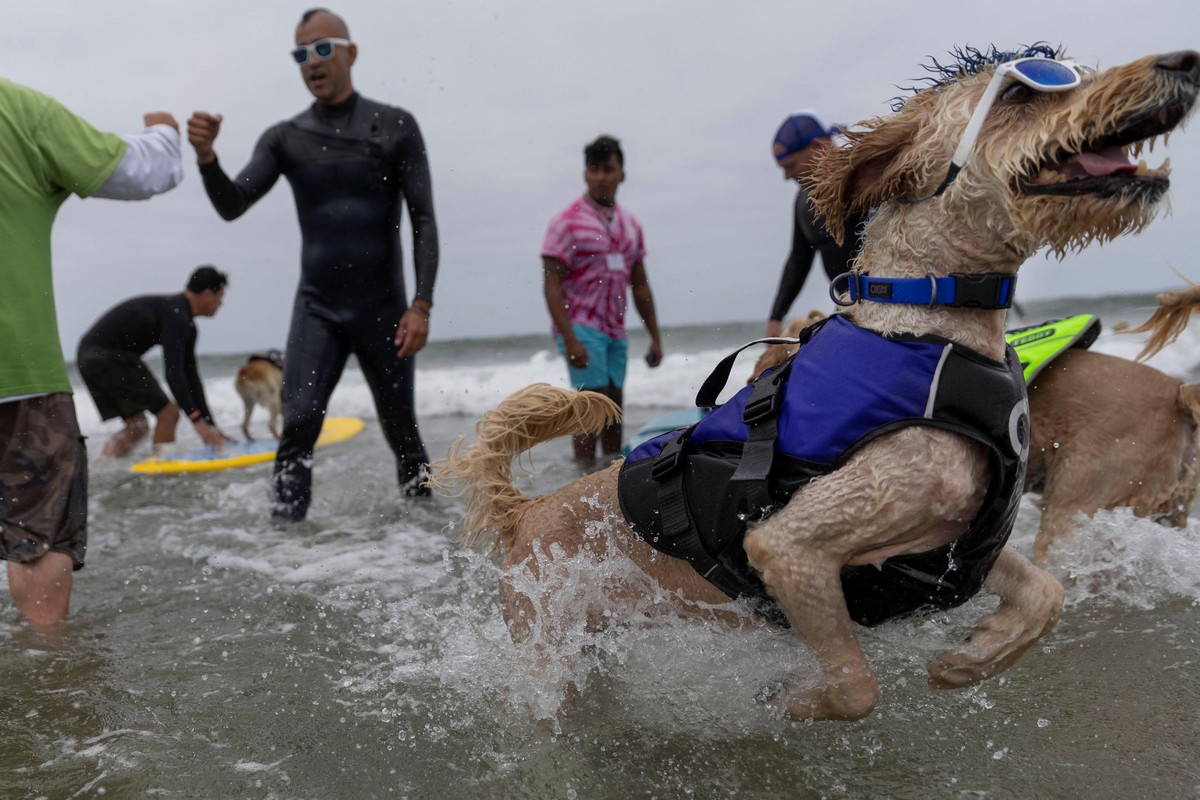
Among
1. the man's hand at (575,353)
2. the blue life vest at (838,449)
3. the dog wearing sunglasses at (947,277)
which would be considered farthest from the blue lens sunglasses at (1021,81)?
the man's hand at (575,353)

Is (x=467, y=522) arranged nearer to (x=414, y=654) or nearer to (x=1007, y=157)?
(x=414, y=654)

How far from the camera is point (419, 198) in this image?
5.89 meters

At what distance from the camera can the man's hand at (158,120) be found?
4234 mm

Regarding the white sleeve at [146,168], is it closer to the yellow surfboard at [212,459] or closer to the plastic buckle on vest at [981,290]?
the plastic buckle on vest at [981,290]

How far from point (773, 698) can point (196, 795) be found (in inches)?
66.2

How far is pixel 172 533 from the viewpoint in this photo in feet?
21.3

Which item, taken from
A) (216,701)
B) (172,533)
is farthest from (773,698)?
(172,533)

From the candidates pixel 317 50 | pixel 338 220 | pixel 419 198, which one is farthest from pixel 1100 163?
pixel 317 50

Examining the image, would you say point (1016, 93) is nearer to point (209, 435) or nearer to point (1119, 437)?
point (1119, 437)

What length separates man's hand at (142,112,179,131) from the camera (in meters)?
4.23

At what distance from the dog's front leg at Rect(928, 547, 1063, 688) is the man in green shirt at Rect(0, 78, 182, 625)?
10.9ft

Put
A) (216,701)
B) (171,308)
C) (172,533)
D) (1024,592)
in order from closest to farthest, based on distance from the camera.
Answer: (1024,592), (216,701), (172,533), (171,308)

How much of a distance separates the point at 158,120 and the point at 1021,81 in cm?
363

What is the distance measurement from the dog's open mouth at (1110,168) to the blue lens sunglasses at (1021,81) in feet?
0.53
